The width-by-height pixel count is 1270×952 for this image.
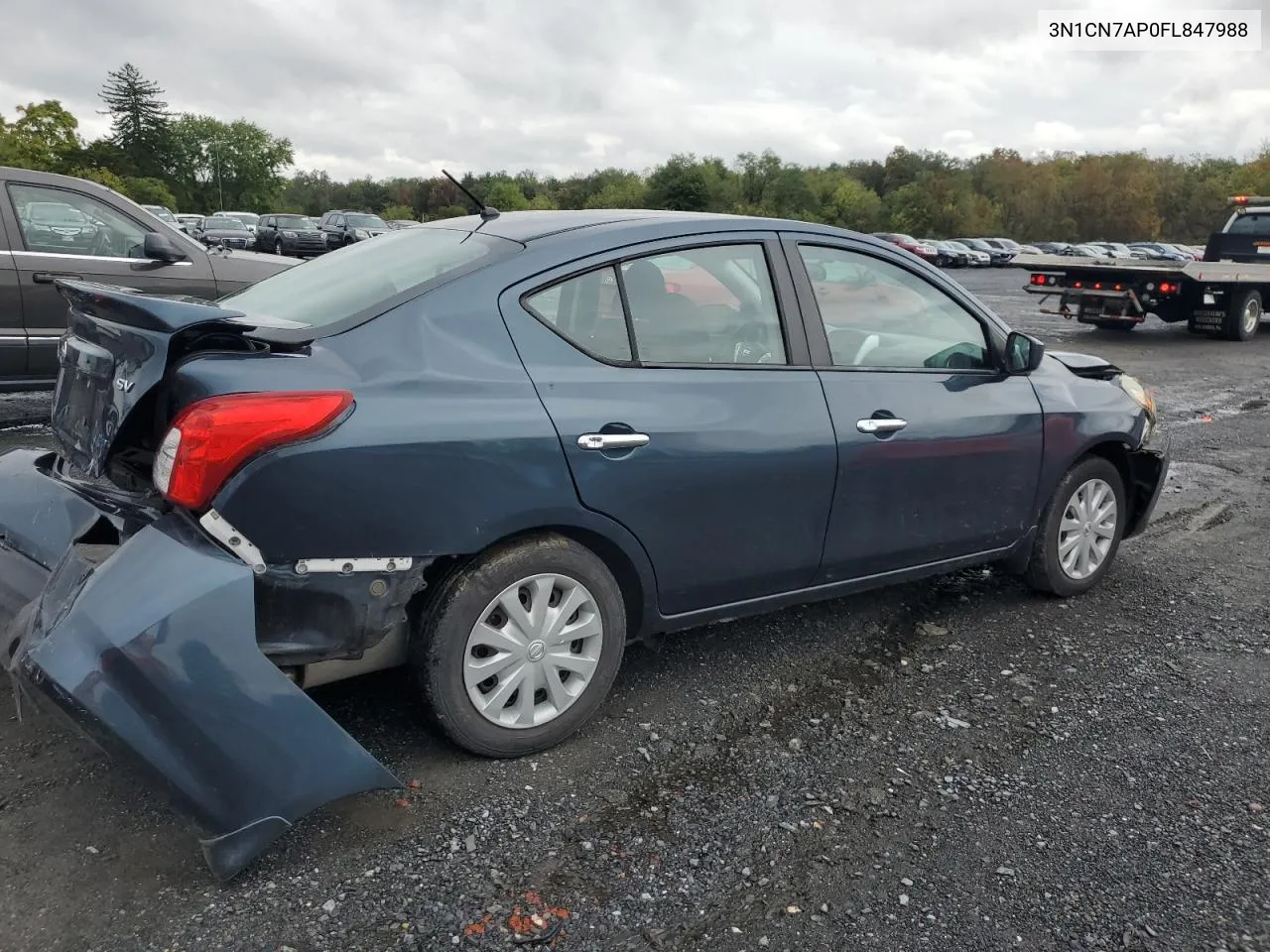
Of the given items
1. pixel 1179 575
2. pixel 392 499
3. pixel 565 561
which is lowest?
pixel 1179 575

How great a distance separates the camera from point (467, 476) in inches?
109

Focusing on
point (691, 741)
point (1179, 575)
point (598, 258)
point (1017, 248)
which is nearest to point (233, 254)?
point (598, 258)

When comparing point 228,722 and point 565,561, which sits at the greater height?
point 565,561

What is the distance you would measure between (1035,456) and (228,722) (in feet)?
10.5

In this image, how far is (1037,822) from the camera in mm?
2846

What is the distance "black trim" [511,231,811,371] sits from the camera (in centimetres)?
305

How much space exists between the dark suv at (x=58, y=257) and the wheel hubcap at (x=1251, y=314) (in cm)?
1507

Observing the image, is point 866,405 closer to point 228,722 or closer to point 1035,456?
point 1035,456

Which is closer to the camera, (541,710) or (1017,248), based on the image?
(541,710)

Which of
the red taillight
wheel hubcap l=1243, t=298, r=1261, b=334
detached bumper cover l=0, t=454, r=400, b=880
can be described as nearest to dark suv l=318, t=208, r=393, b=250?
wheel hubcap l=1243, t=298, r=1261, b=334

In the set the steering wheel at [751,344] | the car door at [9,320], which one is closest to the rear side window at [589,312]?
the steering wheel at [751,344]

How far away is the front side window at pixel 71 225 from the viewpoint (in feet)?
22.3

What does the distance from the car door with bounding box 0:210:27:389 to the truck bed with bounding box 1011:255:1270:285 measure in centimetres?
1331

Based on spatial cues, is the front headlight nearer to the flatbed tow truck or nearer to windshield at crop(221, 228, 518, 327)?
windshield at crop(221, 228, 518, 327)
